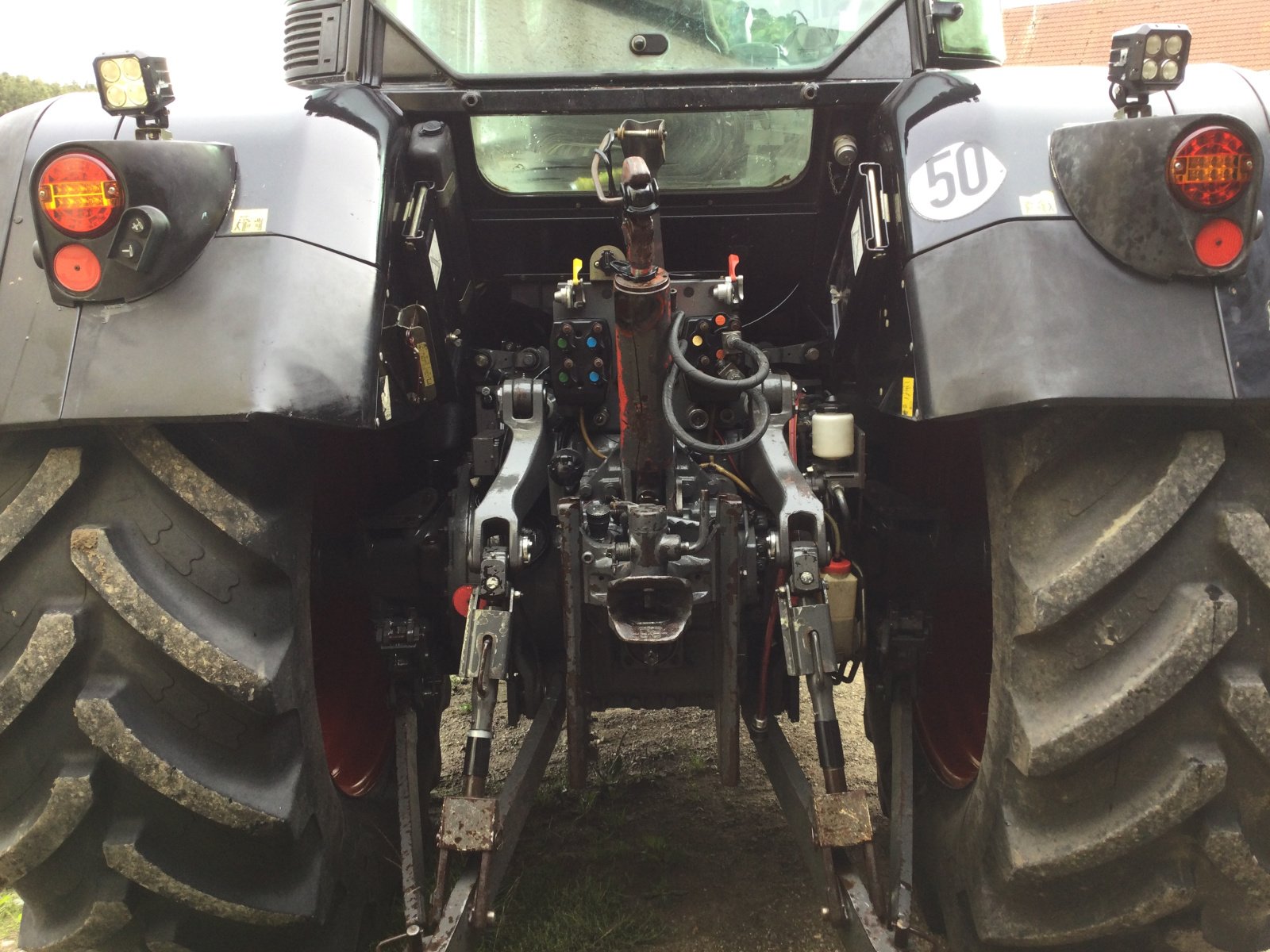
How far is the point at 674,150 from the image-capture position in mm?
2451

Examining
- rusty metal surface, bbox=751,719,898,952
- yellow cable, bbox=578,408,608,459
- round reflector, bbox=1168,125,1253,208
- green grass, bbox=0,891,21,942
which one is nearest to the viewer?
round reflector, bbox=1168,125,1253,208

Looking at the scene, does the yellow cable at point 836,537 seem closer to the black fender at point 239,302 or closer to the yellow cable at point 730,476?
the yellow cable at point 730,476

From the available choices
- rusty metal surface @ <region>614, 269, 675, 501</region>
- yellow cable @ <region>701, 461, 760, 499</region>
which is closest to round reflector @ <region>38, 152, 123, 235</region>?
rusty metal surface @ <region>614, 269, 675, 501</region>

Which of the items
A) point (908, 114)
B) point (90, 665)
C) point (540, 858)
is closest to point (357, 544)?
point (90, 665)

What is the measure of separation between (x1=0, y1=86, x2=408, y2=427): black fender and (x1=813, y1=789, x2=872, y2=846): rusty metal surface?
106 cm

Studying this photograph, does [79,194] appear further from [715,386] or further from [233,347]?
[715,386]

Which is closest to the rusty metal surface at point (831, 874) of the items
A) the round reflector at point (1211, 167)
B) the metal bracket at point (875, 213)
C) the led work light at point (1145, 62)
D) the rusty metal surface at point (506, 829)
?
the rusty metal surface at point (506, 829)

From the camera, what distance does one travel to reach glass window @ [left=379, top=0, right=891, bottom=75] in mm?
2373

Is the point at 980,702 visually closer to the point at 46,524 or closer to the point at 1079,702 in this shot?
the point at 1079,702

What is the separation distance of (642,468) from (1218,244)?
105 centimetres

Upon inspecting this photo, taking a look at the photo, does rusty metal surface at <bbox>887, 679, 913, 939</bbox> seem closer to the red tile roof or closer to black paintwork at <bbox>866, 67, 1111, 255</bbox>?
black paintwork at <bbox>866, 67, 1111, 255</bbox>

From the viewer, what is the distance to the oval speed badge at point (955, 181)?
5.69 feet

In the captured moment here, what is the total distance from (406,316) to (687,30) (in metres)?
0.99

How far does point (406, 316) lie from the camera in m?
1.99
